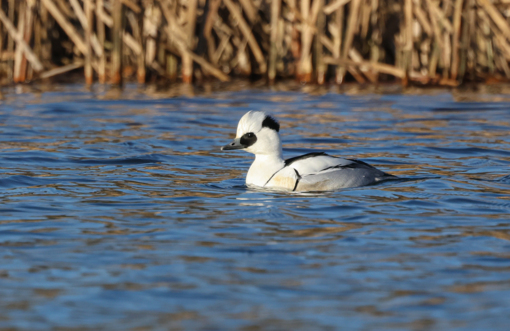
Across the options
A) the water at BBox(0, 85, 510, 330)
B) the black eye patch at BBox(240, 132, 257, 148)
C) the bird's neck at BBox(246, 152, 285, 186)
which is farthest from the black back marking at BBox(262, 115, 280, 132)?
the water at BBox(0, 85, 510, 330)

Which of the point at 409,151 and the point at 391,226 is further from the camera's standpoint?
the point at 409,151

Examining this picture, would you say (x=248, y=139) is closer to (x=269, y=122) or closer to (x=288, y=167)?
(x=269, y=122)

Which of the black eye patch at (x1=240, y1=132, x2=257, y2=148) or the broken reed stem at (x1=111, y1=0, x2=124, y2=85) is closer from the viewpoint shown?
the black eye patch at (x1=240, y1=132, x2=257, y2=148)

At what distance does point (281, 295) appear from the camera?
4020mm

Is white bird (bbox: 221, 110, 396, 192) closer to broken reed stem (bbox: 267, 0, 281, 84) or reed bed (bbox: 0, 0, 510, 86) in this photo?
reed bed (bbox: 0, 0, 510, 86)

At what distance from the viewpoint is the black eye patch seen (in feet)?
23.4

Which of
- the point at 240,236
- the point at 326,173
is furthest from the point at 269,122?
the point at 240,236

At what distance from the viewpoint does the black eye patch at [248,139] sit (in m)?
7.12

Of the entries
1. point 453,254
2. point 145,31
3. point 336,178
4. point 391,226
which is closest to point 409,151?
point 336,178

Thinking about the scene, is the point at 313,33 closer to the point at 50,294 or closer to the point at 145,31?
the point at 145,31

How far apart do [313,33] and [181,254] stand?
10.6 metres

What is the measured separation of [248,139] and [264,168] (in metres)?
0.28

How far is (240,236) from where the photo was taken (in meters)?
5.23

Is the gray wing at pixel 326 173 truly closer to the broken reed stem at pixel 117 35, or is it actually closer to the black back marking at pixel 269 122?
the black back marking at pixel 269 122
